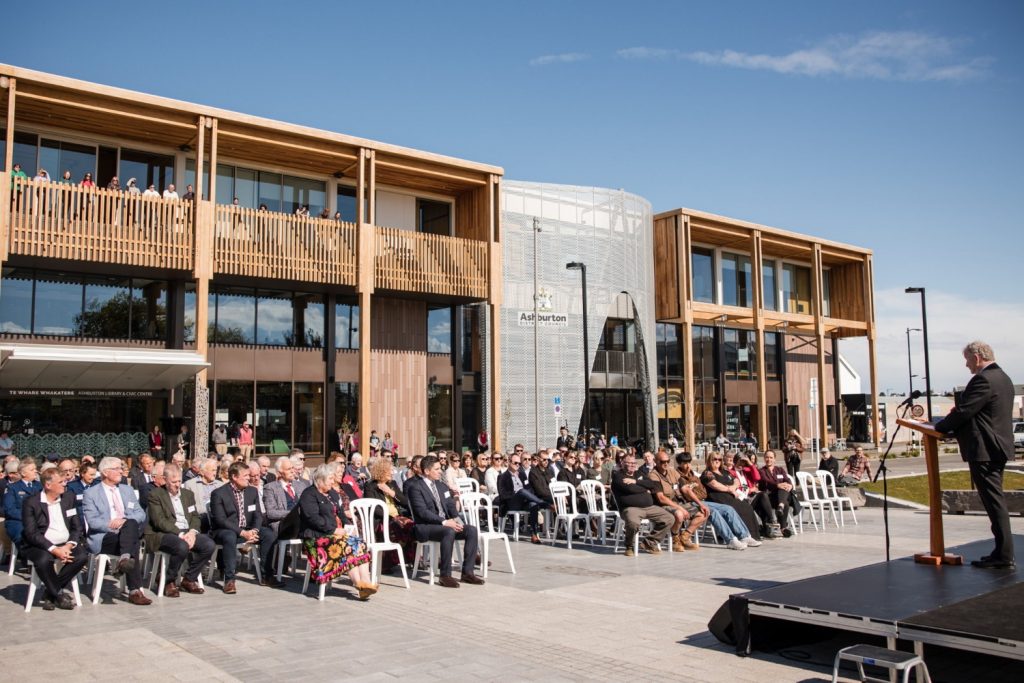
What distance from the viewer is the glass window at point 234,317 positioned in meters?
24.0

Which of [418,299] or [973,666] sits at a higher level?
[418,299]

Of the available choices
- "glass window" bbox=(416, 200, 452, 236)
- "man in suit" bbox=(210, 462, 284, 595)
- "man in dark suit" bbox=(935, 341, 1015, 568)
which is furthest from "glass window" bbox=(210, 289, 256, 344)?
"man in dark suit" bbox=(935, 341, 1015, 568)

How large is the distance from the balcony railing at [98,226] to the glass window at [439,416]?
9.38 metres

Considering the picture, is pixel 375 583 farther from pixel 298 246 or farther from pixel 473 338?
pixel 473 338

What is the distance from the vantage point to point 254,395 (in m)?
24.4

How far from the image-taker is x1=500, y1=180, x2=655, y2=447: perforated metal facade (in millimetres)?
30188

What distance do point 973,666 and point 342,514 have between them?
6.49 metres

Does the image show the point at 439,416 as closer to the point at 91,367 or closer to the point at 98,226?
the point at 98,226

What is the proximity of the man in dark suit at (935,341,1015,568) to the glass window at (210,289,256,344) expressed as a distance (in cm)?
2059

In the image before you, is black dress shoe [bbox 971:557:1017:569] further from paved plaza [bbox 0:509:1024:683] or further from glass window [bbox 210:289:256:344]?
glass window [bbox 210:289:256:344]

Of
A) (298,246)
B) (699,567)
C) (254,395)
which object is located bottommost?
(699,567)

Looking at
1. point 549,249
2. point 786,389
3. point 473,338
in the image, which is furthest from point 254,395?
point 786,389

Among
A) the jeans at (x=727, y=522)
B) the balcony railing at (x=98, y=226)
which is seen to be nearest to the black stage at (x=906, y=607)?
the jeans at (x=727, y=522)

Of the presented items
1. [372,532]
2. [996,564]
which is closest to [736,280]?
[372,532]
